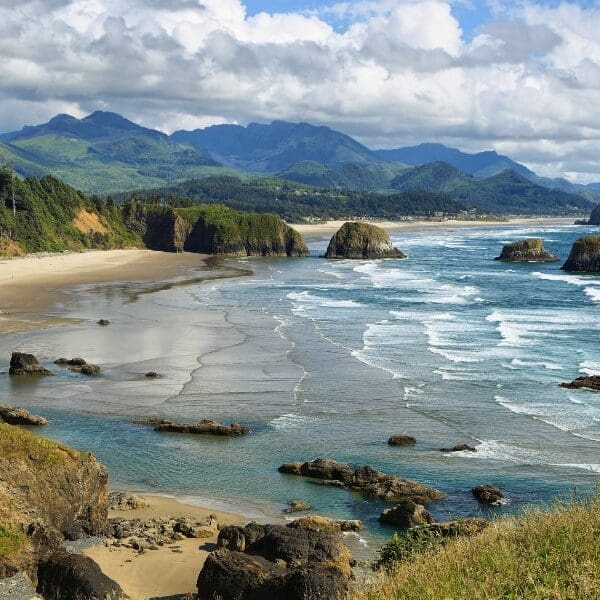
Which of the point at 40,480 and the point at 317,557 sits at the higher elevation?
the point at 40,480

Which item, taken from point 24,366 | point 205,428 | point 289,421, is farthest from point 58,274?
point 205,428

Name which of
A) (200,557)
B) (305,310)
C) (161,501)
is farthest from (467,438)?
(305,310)

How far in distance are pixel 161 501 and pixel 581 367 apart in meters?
28.7

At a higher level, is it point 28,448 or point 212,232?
point 212,232

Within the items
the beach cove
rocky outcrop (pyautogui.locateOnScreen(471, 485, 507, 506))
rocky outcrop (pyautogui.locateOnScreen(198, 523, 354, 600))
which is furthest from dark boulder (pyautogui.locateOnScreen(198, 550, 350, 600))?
rocky outcrop (pyautogui.locateOnScreen(471, 485, 507, 506))

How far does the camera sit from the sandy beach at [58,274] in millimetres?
68625

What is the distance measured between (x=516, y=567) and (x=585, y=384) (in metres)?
31.3

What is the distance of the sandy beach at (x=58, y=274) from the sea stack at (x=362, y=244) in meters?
23.9

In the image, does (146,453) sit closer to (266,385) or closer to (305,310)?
(266,385)

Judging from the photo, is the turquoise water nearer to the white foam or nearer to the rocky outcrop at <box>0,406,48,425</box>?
the white foam

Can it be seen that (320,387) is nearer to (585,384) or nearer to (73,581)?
(585,384)

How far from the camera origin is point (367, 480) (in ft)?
93.0

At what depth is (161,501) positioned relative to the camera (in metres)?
26.6

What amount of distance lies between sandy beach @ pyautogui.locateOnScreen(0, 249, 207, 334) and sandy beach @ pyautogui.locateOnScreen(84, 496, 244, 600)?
4170cm
